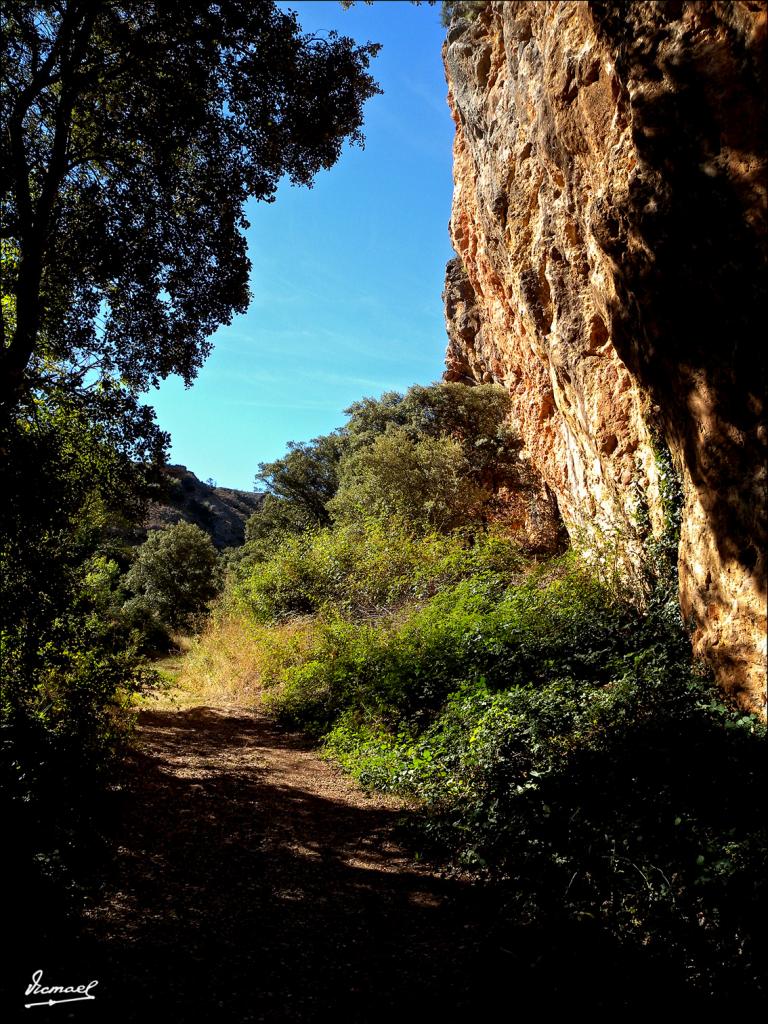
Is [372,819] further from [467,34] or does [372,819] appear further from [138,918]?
[467,34]

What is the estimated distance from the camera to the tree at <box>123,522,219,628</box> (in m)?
26.9

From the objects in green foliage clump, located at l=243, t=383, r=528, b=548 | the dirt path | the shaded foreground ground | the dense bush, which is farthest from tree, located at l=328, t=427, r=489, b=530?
the shaded foreground ground

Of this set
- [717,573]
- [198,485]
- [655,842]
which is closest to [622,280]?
[717,573]

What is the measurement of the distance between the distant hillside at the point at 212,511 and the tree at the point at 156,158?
3880cm

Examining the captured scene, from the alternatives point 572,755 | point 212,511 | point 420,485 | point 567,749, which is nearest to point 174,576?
point 420,485

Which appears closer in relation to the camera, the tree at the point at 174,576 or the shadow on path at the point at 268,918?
the shadow on path at the point at 268,918

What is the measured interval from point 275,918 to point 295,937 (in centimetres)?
26

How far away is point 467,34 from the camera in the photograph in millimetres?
13516

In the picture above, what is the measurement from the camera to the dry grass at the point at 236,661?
11.7 metres

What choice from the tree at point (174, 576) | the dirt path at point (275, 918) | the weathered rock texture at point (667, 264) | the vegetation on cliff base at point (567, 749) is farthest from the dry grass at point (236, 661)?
the tree at point (174, 576)

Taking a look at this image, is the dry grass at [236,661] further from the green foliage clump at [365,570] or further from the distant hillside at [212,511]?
the distant hillside at [212,511]

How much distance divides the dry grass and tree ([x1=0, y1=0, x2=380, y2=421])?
6.47 meters

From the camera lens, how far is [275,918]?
12.5 feet

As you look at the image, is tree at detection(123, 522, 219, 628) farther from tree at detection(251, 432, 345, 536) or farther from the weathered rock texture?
the weathered rock texture
